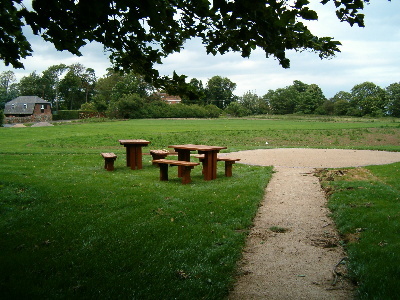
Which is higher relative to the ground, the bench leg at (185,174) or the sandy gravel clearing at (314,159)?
the bench leg at (185,174)

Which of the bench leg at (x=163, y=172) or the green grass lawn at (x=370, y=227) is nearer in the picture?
the green grass lawn at (x=370, y=227)

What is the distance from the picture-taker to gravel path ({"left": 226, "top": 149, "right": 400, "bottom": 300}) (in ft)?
13.3

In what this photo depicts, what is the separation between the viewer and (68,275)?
430cm

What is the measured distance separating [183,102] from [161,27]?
252 feet

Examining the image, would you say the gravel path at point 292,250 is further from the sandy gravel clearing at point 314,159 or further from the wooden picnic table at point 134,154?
the wooden picnic table at point 134,154

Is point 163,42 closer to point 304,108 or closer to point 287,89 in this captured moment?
point 304,108

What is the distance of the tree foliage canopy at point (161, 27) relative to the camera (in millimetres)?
4051

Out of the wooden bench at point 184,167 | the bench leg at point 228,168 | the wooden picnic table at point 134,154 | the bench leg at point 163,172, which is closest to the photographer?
the wooden bench at point 184,167

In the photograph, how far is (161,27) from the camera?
4680 millimetres

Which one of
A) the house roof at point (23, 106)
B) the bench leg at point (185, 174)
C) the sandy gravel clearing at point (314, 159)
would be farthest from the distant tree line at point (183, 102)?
the bench leg at point (185, 174)

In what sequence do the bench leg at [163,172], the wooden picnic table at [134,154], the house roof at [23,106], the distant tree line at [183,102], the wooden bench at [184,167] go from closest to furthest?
the wooden bench at [184,167] < the bench leg at [163,172] < the wooden picnic table at [134,154] < the distant tree line at [183,102] < the house roof at [23,106]

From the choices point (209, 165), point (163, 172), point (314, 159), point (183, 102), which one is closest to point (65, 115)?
point (183, 102)

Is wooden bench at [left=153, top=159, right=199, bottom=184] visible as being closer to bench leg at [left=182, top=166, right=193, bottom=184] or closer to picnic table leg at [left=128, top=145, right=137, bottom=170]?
bench leg at [left=182, top=166, right=193, bottom=184]

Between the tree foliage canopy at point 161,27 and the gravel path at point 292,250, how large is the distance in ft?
8.02
